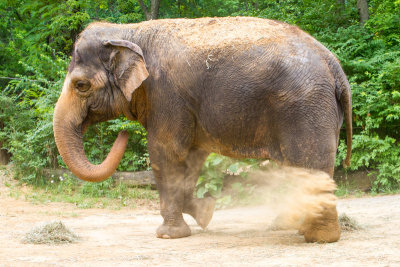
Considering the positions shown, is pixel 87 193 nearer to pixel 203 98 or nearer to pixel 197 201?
pixel 197 201

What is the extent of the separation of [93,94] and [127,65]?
0.57m

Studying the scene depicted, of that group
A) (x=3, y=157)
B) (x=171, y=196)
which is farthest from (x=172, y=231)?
(x=3, y=157)

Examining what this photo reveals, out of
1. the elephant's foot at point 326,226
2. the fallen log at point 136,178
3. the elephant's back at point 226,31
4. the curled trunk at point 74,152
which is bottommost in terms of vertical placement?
the fallen log at point 136,178

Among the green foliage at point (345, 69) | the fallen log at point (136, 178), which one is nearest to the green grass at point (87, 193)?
the fallen log at point (136, 178)

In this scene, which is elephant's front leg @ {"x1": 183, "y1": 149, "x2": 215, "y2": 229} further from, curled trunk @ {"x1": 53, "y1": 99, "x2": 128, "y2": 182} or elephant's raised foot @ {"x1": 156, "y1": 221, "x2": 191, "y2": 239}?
curled trunk @ {"x1": 53, "y1": 99, "x2": 128, "y2": 182}

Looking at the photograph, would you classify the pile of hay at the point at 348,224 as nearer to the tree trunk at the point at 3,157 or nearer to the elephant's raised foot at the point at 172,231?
the elephant's raised foot at the point at 172,231

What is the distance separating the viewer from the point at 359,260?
4137 millimetres

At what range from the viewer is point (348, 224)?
19.1 ft

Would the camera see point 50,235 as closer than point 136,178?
Yes

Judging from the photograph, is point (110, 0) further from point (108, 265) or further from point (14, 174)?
point (108, 265)

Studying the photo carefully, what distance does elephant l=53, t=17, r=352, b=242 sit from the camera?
16.1 ft

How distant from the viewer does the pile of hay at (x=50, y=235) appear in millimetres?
5695

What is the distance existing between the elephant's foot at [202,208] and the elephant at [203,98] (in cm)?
1

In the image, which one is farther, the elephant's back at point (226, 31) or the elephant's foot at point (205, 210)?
the elephant's foot at point (205, 210)
